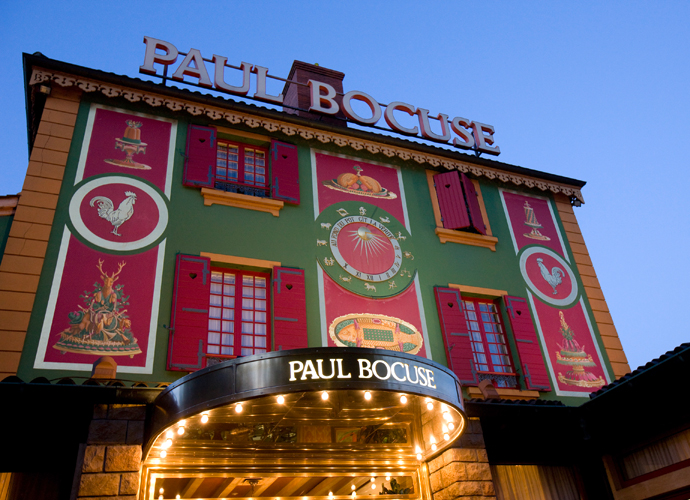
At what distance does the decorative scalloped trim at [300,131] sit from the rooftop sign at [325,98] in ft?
2.96

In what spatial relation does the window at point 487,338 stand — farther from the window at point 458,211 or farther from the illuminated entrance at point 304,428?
the illuminated entrance at point 304,428

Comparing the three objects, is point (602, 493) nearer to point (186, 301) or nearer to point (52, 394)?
point (186, 301)

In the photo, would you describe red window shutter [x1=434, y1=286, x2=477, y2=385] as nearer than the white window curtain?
No

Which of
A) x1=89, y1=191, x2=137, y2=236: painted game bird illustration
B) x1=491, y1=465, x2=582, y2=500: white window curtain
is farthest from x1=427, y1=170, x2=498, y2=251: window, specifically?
x1=89, y1=191, x2=137, y2=236: painted game bird illustration

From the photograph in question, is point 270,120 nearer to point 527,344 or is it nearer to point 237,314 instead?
point 237,314

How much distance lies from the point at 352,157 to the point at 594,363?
22.2 ft

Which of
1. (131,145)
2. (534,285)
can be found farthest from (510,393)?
(131,145)

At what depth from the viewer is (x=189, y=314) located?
9406 millimetres

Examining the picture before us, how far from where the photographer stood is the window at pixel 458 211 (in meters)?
12.6

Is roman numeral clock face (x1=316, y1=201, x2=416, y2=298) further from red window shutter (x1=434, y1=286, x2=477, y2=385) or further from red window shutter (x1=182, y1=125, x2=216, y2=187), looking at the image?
red window shutter (x1=182, y1=125, x2=216, y2=187)

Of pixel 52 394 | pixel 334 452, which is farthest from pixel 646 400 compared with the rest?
pixel 52 394

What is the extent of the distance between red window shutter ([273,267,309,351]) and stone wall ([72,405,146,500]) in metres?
2.97

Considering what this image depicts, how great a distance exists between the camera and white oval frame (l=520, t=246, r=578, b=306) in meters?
12.7

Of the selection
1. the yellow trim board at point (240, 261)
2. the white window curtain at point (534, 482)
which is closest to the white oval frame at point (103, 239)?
the yellow trim board at point (240, 261)
